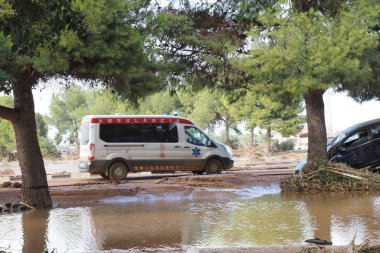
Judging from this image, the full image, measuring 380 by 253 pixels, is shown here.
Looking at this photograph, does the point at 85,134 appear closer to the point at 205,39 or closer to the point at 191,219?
the point at 205,39

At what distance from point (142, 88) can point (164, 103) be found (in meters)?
40.5

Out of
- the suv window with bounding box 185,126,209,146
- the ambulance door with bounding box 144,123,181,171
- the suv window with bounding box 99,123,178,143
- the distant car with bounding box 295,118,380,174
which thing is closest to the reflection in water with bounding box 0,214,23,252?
the suv window with bounding box 99,123,178,143

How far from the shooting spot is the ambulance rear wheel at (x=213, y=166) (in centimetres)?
1977

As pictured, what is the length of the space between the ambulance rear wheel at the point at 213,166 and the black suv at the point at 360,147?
16.5 ft

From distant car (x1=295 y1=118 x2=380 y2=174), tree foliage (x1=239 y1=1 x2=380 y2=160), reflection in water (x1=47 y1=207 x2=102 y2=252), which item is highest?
tree foliage (x1=239 y1=1 x2=380 y2=160)

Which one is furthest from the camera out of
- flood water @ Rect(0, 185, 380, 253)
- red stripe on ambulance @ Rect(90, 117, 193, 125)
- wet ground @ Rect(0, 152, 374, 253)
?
red stripe on ambulance @ Rect(90, 117, 193, 125)

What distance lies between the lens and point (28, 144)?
11703 millimetres

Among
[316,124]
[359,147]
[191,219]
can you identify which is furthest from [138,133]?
[191,219]

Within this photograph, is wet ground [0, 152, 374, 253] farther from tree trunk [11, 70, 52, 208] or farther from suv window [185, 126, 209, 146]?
suv window [185, 126, 209, 146]

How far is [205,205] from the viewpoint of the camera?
12406mm

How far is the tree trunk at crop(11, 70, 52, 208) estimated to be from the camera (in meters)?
11.6

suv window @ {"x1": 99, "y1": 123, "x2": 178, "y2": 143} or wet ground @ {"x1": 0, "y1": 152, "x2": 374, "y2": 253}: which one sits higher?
suv window @ {"x1": 99, "y1": 123, "x2": 178, "y2": 143}

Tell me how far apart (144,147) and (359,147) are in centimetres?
787

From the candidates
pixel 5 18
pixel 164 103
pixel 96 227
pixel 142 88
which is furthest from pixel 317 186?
pixel 164 103
